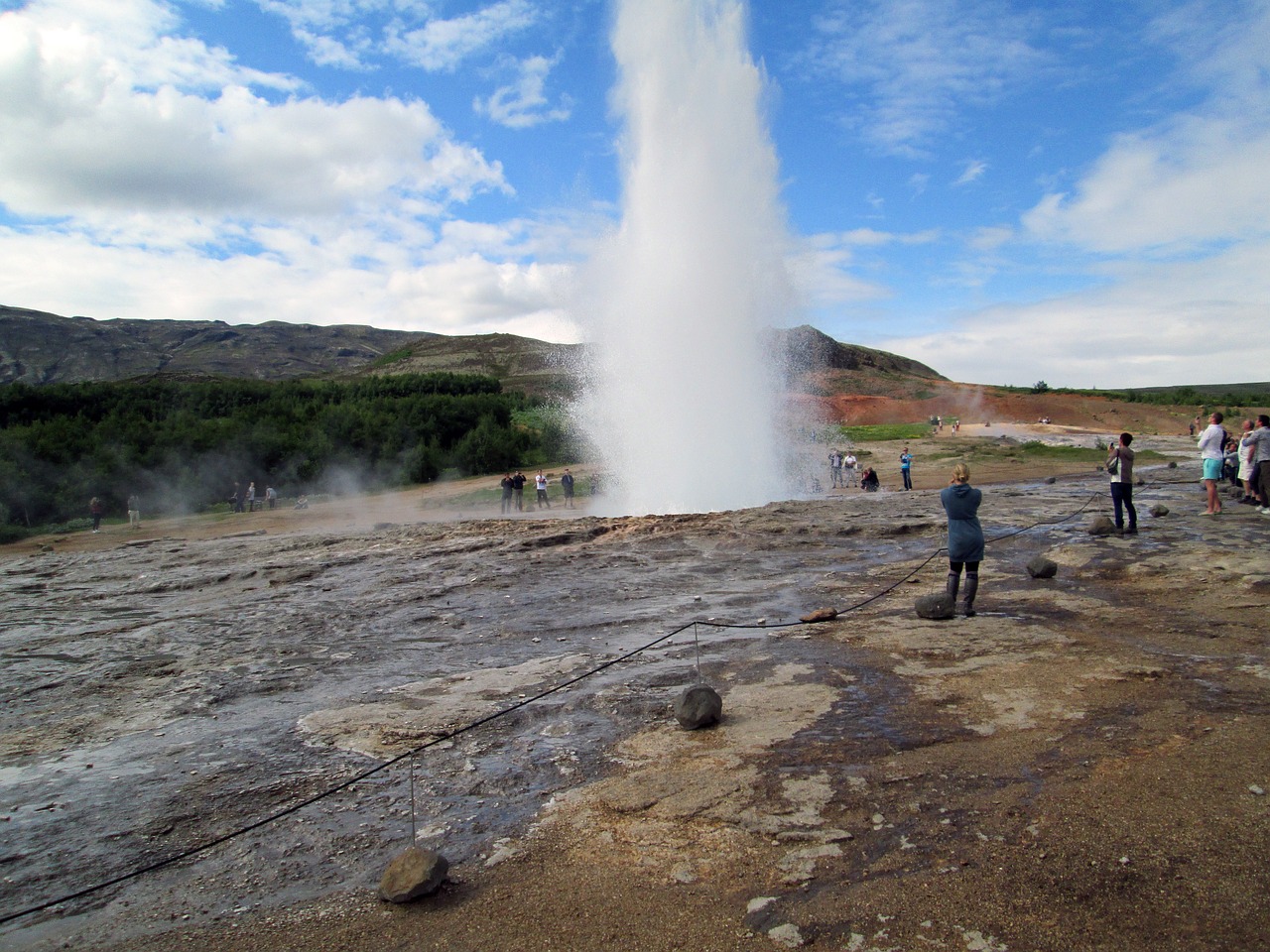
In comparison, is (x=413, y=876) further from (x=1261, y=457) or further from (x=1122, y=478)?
(x=1261, y=457)

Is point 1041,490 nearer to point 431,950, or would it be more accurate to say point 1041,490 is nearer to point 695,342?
point 695,342

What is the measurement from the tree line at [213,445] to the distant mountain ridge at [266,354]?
105 ft

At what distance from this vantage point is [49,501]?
33000mm

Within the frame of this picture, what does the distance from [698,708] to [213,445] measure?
40681 millimetres

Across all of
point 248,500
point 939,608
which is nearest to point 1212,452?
point 939,608

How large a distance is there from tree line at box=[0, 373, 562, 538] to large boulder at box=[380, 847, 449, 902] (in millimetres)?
33208

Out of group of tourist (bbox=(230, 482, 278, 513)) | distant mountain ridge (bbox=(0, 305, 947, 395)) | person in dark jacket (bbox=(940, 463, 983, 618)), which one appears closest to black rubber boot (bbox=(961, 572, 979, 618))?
person in dark jacket (bbox=(940, 463, 983, 618))

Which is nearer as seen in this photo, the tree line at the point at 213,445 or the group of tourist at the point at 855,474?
the group of tourist at the point at 855,474

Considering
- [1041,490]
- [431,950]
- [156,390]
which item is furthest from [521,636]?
[156,390]

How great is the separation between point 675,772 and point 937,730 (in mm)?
1765

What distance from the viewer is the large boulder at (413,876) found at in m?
3.62

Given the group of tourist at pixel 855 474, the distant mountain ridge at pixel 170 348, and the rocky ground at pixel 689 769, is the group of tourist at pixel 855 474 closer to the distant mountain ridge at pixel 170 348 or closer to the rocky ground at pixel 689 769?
the rocky ground at pixel 689 769

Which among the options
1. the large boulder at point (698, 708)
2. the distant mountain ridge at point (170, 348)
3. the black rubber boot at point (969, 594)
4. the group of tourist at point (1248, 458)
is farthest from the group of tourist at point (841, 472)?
the distant mountain ridge at point (170, 348)

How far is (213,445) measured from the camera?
39656 millimetres
